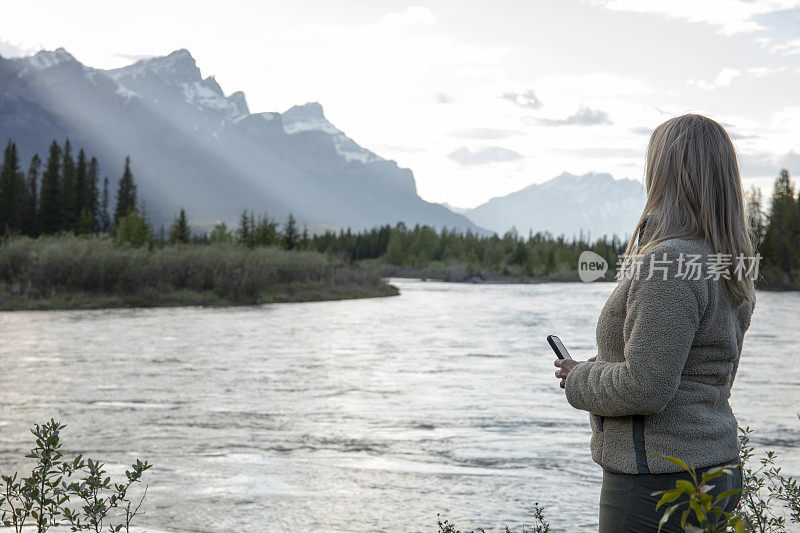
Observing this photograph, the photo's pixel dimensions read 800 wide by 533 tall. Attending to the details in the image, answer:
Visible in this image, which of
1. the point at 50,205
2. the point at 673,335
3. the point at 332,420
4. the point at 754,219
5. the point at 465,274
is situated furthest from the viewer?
the point at 465,274

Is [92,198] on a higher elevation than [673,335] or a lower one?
higher

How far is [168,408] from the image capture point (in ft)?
36.0

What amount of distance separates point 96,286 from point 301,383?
24.6 meters

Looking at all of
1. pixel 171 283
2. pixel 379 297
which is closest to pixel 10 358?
pixel 171 283

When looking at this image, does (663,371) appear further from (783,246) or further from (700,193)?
(783,246)

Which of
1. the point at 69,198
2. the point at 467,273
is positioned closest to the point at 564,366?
the point at 69,198

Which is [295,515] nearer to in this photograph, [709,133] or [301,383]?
→ [709,133]

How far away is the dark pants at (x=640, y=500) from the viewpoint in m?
2.11

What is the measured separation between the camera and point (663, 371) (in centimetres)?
203

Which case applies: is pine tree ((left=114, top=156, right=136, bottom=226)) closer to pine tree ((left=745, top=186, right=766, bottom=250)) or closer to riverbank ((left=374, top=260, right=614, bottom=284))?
riverbank ((left=374, top=260, right=614, bottom=284))

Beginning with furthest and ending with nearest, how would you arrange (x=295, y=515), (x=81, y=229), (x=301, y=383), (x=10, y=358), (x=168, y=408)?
1. (x=81, y=229)
2. (x=10, y=358)
3. (x=301, y=383)
4. (x=168, y=408)
5. (x=295, y=515)

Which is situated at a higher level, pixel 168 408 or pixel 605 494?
pixel 605 494

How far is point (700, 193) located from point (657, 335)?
0.43 metres

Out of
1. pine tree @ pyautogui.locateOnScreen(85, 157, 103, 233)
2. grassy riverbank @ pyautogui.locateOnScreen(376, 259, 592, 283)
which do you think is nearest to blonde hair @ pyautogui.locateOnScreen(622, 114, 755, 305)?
pine tree @ pyautogui.locateOnScreen(85, 157, 103, 233)
